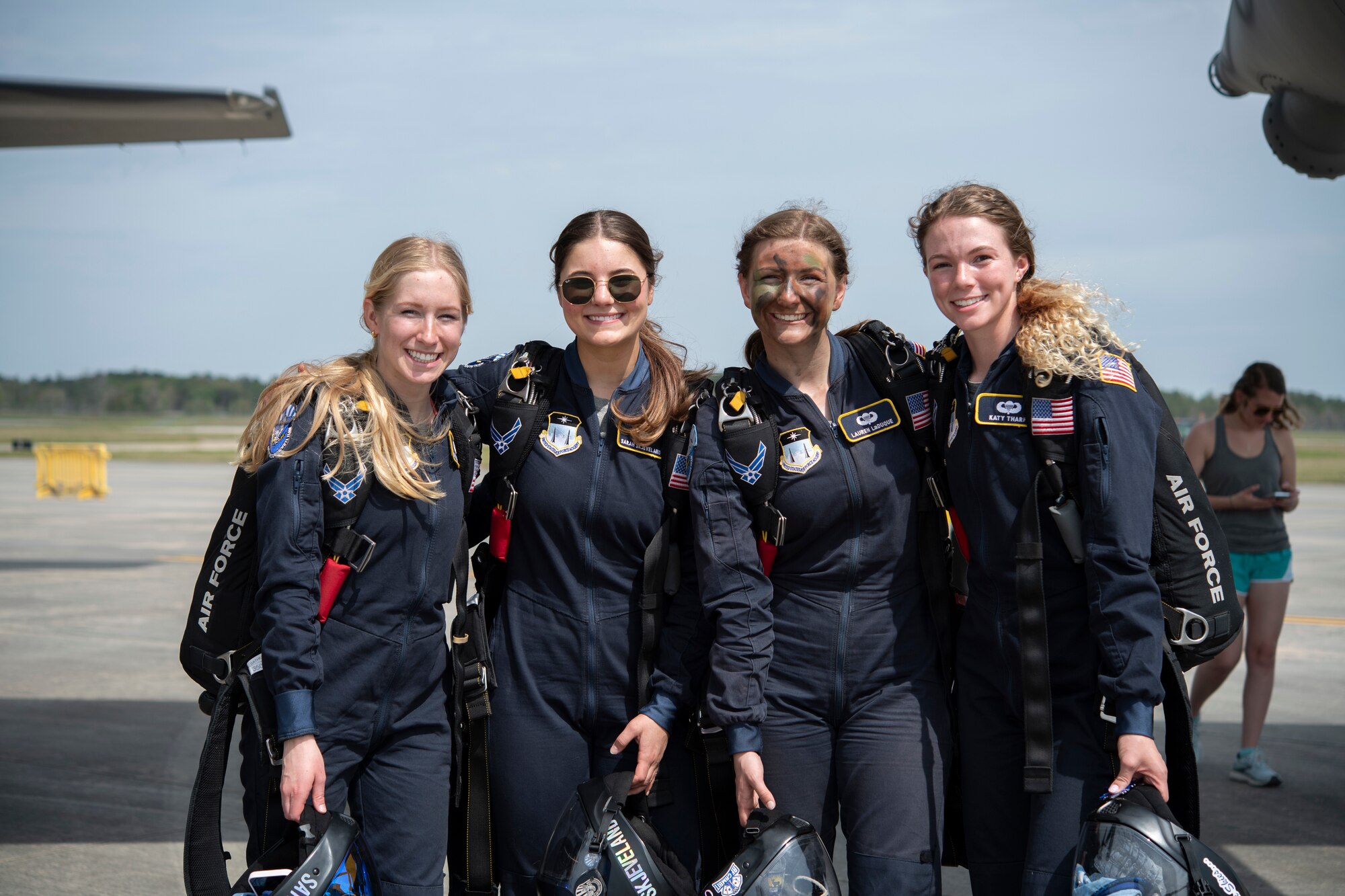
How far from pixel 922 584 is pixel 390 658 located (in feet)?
5.08

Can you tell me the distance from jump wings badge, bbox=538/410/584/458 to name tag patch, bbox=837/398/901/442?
2.61 feet

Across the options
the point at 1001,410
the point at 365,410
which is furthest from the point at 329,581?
the point at 1001,410

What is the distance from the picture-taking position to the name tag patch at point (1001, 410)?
8.95 feet

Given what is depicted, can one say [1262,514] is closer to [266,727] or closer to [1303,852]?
[1303,852]

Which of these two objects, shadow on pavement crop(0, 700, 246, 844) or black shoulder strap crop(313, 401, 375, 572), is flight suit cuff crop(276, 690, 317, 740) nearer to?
black shoulder strap crop(313, 401, 375, 572)

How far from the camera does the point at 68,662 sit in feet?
26.2

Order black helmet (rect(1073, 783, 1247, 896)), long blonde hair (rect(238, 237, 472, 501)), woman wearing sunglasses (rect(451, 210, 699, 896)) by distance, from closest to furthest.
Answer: black helmet (rect(1073, 783, 1247, 896)) → long blonde hair (rect(238, 237, 472, 501)) → woman wearing sunglasses (rect(451, 210, 699, 896))

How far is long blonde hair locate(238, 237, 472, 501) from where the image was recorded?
2.86 metres

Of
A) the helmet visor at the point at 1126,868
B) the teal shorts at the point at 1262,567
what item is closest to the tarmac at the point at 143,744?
the teal shorts at the point at 1262,567

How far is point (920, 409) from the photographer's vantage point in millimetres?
3078

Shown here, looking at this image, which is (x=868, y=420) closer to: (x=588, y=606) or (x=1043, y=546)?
(x=1043, y=546)

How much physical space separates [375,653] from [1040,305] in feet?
6.90

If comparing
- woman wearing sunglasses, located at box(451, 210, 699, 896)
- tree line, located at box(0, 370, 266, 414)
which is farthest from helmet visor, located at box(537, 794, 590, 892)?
tree line, located at box(0, 370, 266, 414)

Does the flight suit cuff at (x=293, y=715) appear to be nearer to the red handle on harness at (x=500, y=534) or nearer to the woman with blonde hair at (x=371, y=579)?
the woman with blonde hair at (x=371, y=579)
